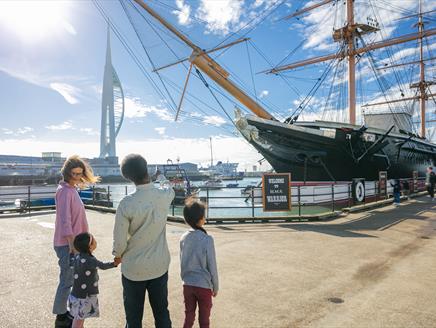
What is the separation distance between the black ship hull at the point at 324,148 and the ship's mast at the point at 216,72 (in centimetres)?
165

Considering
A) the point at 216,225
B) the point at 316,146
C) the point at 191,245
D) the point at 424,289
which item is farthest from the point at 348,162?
the point at 191,245

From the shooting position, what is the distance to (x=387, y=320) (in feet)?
10.7

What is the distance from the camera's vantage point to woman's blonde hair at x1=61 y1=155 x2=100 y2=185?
3086 mm

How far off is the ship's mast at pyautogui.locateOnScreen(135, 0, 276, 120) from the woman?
50.8ft

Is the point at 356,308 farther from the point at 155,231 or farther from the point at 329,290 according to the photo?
the point at 155,231

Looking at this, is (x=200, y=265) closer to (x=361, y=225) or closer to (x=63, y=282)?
(x=63, y=282)

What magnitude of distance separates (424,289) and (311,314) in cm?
178

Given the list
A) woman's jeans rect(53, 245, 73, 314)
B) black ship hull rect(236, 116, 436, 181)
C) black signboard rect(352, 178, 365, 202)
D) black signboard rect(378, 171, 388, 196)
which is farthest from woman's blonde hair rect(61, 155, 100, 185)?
black ship hull rect(236, 116, 436, 181)

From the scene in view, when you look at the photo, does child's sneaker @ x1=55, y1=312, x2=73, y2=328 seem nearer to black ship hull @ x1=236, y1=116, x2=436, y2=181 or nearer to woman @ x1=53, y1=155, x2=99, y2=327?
woman @ x1=53, y1=155, x2=99, y2=327

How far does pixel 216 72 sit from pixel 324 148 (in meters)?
7.63

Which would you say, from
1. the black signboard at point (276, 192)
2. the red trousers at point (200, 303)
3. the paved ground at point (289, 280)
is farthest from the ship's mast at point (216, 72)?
the red trousers at point (200, 303)

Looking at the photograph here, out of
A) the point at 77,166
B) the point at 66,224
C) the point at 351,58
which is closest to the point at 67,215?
the point at 66,224

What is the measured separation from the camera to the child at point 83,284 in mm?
2666

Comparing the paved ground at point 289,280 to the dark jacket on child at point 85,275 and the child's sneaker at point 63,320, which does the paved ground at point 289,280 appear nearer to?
the child's sneaker at point 63,320
